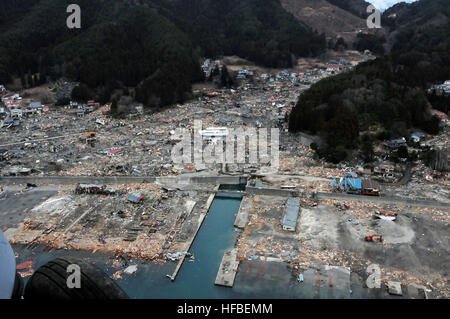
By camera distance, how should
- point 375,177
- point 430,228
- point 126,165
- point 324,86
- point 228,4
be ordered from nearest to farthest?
point 430,228
point 375,177
point 126,165
point 324,86
point 228,4

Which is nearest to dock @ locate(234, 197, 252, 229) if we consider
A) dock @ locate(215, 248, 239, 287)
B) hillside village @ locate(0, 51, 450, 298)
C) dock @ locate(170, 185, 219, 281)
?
hillside village @ locate(0, 51, 450, 298)

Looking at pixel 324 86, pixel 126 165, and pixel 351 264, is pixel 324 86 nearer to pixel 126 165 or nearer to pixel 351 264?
pixel 126 165

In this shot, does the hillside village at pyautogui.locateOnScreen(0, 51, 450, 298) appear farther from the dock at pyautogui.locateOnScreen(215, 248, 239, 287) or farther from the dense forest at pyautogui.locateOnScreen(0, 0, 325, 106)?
the dense forest at pyautogui.locateOnScreen(0, 0, 325, 106)

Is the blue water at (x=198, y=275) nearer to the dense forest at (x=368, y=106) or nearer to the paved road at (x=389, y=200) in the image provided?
the paved road at (x=389, y=200)

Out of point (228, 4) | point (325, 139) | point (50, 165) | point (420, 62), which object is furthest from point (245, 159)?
point (228, 4)

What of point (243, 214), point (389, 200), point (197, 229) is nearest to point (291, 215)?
point (243, 214)

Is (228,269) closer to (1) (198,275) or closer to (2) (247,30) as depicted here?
(1) (198,275)

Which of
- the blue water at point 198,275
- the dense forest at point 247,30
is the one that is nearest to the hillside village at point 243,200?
the blue water at point 198,275
